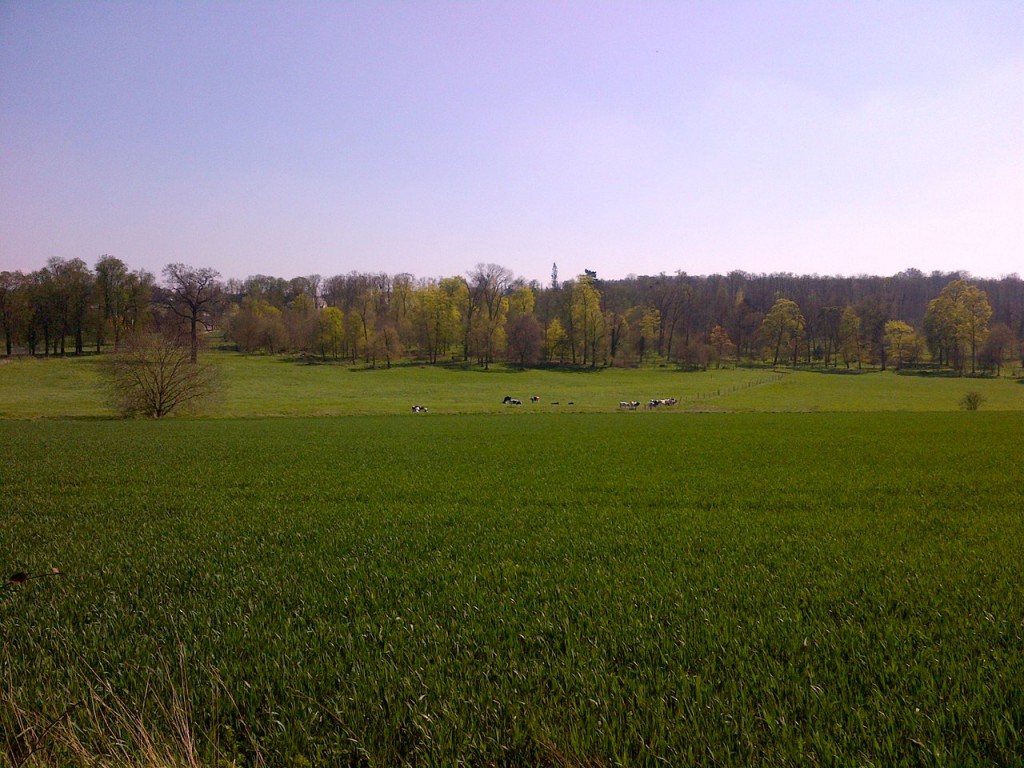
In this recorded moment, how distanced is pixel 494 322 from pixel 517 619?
335 ft

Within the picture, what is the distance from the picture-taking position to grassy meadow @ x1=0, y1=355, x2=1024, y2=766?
394 centimetres

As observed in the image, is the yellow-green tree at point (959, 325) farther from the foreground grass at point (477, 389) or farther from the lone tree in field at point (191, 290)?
the lone tree in field at point (191, 290)

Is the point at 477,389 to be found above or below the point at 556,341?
below

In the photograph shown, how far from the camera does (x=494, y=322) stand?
106875 millimetres

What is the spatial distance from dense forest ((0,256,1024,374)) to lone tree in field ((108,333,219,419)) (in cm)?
2989

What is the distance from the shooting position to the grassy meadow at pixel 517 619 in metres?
3.94

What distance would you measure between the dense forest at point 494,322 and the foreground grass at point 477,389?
697 cm

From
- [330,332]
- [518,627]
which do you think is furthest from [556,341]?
[518,627]

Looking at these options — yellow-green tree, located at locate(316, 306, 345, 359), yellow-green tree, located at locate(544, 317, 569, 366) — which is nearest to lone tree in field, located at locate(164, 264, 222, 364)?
yellow-green tree, located at locate(316, 306, 345, 359)

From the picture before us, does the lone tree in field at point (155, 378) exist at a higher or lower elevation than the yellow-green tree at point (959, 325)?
lower

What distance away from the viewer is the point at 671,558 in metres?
8.35

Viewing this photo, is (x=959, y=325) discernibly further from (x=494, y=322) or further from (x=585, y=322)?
(x=494, y=322)

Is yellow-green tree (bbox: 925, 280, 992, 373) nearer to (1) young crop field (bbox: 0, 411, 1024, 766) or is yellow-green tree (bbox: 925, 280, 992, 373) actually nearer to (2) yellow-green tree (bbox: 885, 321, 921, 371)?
(2) yellow-green tree (bbox: 885, 321, 921, 371)

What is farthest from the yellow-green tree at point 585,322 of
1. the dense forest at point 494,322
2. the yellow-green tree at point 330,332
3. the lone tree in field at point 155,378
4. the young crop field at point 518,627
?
the young crop field at point 518,627
